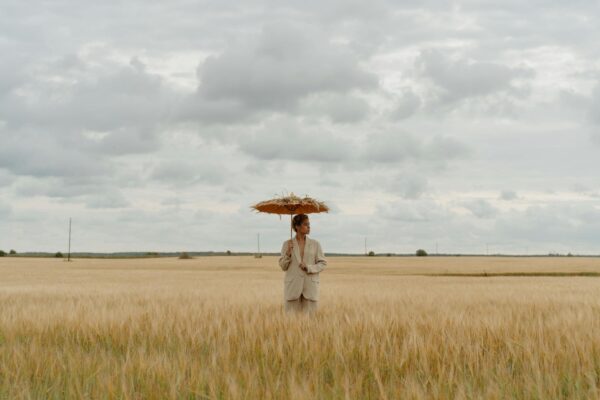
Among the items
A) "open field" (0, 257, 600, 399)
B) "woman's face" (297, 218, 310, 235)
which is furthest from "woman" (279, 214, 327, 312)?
"open field" (0, 257, 600, 399)

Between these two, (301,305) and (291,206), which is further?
(291,206)

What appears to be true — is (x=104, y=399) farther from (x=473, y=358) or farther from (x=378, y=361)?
(x=473, y=358)

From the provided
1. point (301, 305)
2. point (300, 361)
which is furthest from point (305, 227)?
point (300, 361)

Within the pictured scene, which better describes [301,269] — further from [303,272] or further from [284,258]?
[284,258]

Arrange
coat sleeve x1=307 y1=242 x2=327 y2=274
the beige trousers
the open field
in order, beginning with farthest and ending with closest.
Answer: the beige trousers < coat sleeve x1=307 y1=242 x2=327 y2=274 < the open field

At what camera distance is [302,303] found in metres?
10.4

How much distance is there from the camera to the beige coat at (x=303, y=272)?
399 inches

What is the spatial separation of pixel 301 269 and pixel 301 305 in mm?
660

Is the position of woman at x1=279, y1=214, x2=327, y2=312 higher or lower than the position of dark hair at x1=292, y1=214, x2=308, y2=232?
lower

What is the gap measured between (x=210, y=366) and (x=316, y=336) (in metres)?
1.53

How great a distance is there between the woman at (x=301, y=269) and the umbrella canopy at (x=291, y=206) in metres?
0.79

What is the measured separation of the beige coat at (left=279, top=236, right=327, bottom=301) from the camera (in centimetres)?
1014

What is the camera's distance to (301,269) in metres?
10.2

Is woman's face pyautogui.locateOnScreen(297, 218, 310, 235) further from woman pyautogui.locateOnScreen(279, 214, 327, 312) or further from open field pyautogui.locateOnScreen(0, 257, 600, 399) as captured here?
open field pyautogui.locateOnScreen(0, 257, 600, 399)
